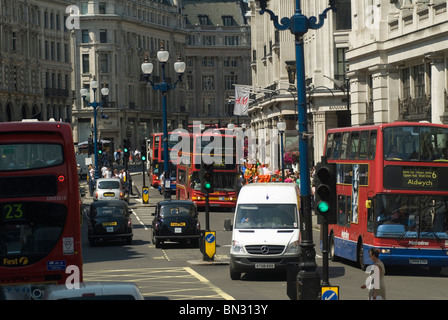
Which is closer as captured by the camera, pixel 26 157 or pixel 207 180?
pixel 26 157

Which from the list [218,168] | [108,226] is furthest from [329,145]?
[218,168]

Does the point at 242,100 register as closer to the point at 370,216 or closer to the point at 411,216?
the point at 370,216

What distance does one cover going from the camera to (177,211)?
127ft

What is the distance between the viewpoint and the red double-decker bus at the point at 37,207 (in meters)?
22.3

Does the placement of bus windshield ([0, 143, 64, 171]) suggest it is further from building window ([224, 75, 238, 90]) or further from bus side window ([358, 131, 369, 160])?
building window ([224, 75, 238, 90])

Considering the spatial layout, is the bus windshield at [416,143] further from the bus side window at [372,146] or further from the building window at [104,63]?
the building window at [104,63]

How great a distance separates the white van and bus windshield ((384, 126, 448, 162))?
306cm

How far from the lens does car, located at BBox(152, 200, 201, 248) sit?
3828 cm

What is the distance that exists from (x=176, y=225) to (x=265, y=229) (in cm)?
1014

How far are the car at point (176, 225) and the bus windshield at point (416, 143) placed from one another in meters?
11.5

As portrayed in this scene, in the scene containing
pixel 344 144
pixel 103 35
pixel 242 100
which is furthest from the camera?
pixel 103 35

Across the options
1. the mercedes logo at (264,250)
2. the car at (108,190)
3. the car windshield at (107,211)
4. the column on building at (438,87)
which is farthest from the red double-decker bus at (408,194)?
the car at (108,190)
